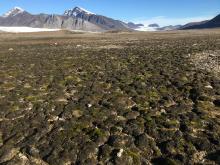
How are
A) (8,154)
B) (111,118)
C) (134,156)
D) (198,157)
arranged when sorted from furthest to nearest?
(111,118) < (8,154) < (134,156) < (198,157)

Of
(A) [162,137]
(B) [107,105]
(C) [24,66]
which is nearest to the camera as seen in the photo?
(A) [162,137]

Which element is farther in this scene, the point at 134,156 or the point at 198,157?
the point at 134,156

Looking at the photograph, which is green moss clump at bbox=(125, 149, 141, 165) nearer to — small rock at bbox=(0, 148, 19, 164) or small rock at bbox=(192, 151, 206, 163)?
small rock at bbox=(192, 151, 206, 163)

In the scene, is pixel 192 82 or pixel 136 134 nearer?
pixel 136 134

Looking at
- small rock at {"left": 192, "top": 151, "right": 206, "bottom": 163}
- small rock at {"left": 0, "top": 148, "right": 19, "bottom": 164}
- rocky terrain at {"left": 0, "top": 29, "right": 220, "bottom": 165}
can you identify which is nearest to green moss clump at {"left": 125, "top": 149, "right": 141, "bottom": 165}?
rocky terrain at {"left": 0, "top": 29, "right": 220, "bottom": 165}

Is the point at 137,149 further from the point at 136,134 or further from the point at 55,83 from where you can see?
the point at 55,83

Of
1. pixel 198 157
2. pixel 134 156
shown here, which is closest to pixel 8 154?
pixel 134 156

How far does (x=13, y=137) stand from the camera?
43.3 ft

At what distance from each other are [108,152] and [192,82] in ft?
36.3

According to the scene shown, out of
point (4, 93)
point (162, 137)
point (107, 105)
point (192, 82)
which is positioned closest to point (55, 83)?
point (4, 93)

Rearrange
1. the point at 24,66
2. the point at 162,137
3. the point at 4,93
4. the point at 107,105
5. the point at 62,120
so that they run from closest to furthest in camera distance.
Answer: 1. the point at 162,137
2. the point at 62,120
3. the point at 107,105
4. the point at 4,93
5. the point at 24,66

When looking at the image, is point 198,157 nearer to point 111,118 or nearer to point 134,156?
point 134,156

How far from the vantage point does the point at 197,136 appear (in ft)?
43.2

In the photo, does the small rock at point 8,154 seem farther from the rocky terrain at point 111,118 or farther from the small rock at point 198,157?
the small rock at point 198,157
